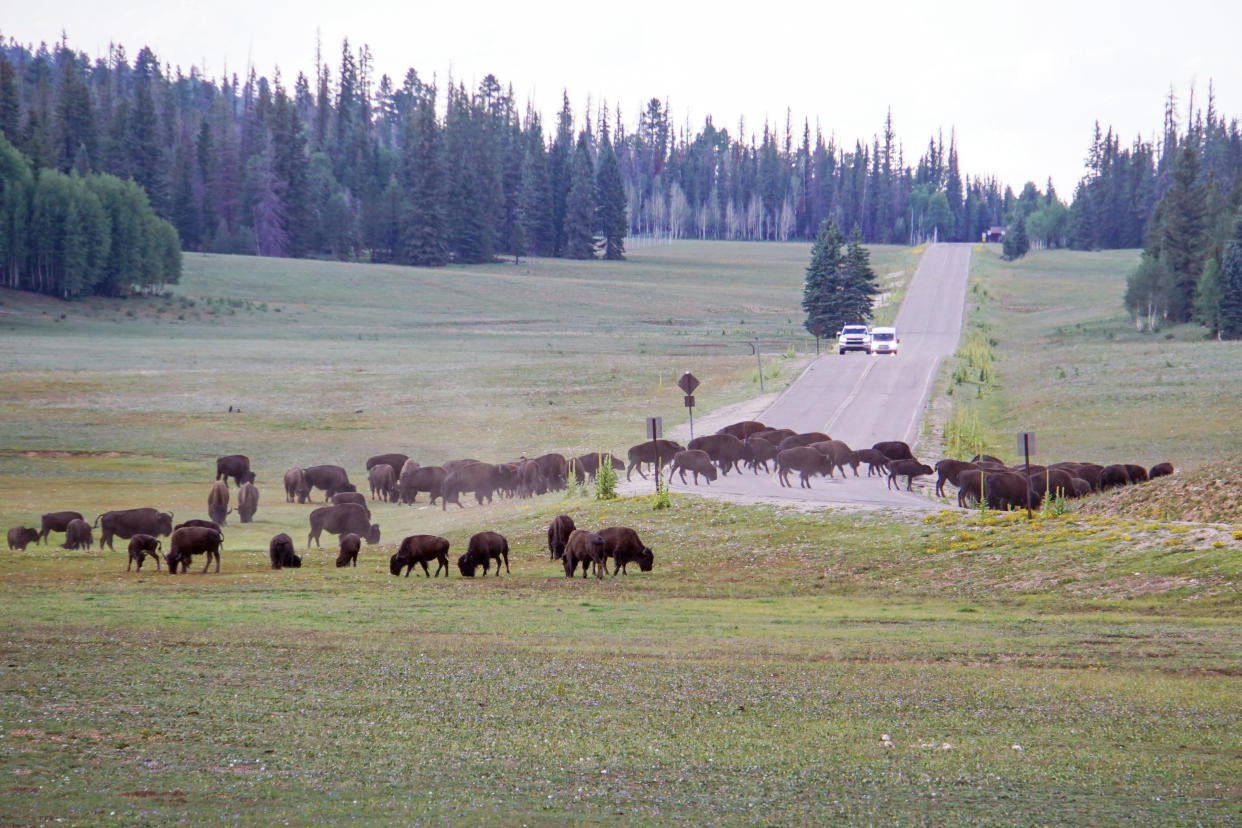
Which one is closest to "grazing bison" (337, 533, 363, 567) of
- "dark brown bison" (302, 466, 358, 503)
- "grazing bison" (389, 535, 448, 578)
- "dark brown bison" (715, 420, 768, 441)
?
"grazing bison" (389, 535, 448, 578)

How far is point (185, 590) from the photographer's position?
1970cm

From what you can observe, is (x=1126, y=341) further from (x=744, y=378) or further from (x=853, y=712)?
(x=853, y=712)

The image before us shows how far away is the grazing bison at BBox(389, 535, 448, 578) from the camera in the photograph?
74.7 feet

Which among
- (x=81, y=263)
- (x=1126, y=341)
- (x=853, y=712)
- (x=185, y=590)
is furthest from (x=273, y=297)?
(x=853, y=712)

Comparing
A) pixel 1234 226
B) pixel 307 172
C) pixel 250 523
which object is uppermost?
pixel 307 172

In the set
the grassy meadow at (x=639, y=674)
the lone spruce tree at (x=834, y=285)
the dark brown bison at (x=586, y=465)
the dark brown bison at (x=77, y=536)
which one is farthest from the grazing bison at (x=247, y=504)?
the lone spruce tree at (x=834, y=285)

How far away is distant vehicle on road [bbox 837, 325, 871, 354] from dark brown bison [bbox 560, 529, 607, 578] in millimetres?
52697

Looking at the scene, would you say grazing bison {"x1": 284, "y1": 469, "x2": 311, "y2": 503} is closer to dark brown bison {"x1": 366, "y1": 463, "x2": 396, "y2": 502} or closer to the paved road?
dark brown bison {"x1": 366, "y1": 463, "x2": 396, "y2": 502}

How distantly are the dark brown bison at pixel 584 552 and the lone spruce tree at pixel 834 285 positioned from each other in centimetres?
6402

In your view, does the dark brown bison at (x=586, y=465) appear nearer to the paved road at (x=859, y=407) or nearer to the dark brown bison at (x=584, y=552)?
the paved road at (x=859, y=407)

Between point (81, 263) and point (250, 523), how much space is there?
84328mm

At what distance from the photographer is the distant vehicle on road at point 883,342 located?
7319 cm

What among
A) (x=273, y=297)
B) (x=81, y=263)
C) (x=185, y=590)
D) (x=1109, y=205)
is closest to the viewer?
(x=185, y=590)

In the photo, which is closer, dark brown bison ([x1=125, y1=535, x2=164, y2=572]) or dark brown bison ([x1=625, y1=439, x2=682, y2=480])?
dark brown bison ([x1=125, y1=535, x2=164, y2=572])
